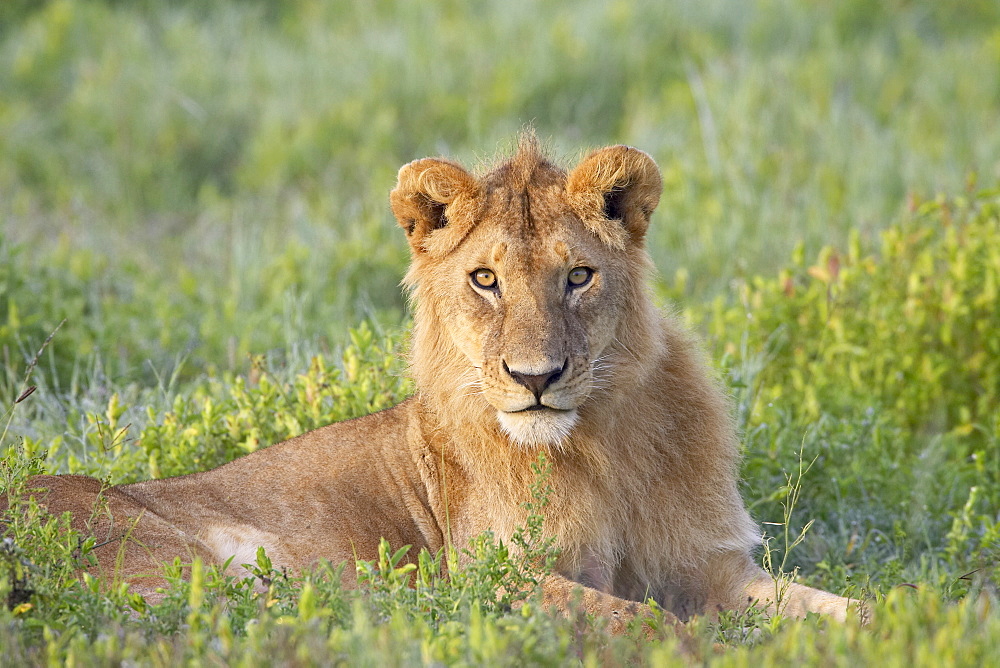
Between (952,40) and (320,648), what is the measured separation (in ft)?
36.8

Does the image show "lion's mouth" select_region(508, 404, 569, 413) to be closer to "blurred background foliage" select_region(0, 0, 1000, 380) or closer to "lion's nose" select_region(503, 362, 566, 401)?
→ "lion's nose" select_region(503, 362, 566, 401)

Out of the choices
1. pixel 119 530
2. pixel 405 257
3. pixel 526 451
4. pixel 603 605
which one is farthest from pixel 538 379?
pixel 405 257

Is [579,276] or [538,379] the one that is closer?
[538,379]

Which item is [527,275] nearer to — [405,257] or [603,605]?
[603,605]

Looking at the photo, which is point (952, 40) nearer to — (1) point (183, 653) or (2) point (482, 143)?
(2) point (482, 143)

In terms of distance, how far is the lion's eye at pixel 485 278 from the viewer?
12.7 feet

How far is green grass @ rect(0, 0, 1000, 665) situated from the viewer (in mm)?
3314

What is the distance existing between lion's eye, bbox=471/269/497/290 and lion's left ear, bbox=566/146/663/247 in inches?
14.1

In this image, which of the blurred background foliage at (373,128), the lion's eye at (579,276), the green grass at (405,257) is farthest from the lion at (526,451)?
the blurred background foliage at (373,128)

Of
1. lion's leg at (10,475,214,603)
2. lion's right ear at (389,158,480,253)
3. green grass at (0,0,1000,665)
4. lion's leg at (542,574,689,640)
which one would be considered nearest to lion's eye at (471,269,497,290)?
lion's right ear at (389,158,480,253)

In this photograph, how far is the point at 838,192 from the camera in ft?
29.7

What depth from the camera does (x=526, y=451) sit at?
4.04 m

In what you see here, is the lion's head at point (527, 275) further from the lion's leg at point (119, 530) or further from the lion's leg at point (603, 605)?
the lion's leg at point (119, 530)

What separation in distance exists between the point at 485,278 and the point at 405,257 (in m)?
4.10
